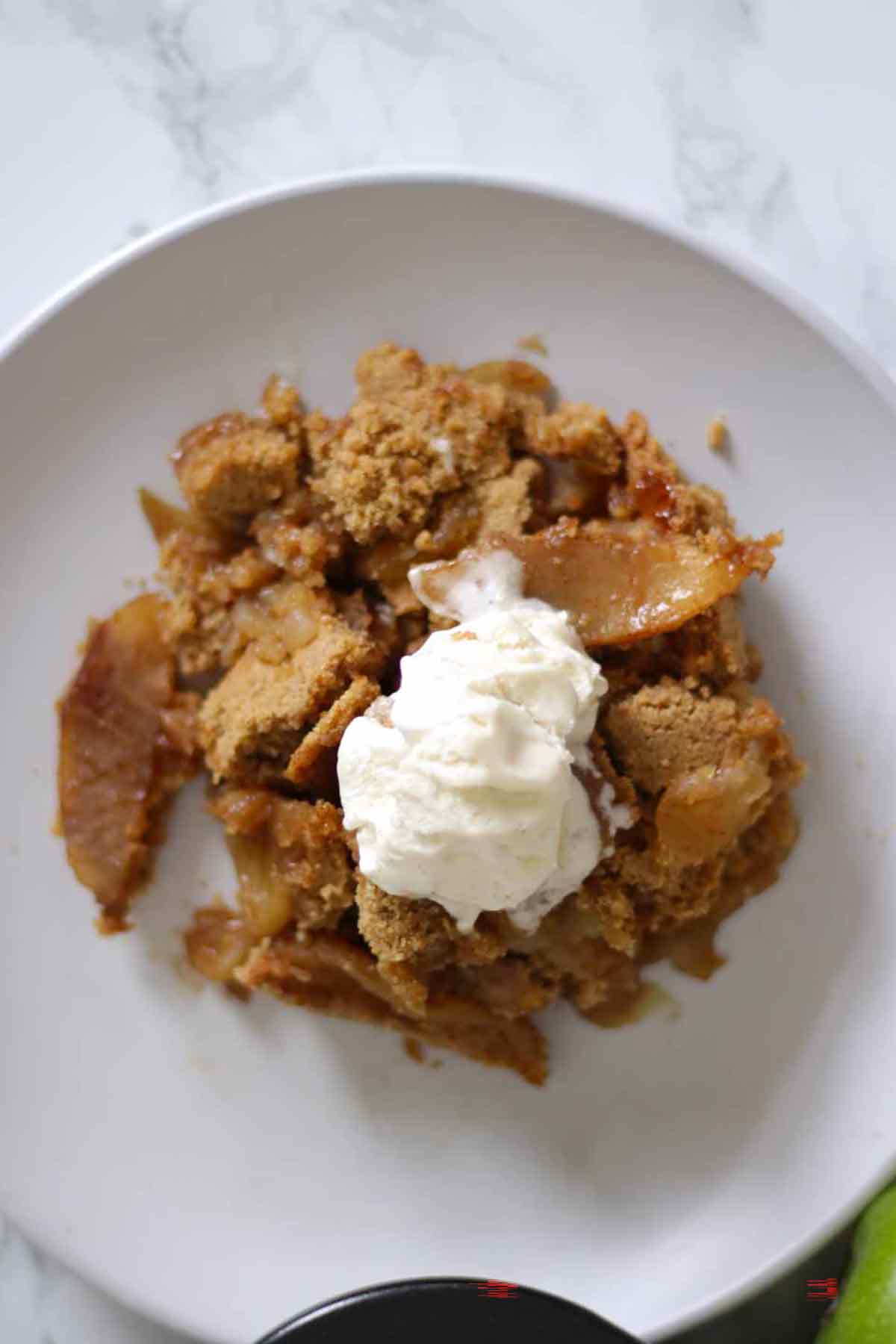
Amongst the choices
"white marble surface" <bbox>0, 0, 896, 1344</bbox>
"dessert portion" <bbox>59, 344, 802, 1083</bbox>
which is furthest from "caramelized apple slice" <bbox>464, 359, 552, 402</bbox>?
"white marble surface" <bbox>0, 0, 896, 1344</bbox>

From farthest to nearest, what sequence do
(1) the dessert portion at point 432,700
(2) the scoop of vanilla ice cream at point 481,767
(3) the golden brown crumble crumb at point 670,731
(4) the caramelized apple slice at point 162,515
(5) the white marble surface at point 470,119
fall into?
(5) the white marble surface at point 470,119 < (4) the caramelized apple slice at point 162,515 < (3) the golden brown crumble crumb at point 670,731 < (1) the dessert portion at point 432,700 < (2) the scoop of vanilla ice cream at point 481,767

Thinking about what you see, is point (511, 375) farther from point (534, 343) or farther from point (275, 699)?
point (275, 699)

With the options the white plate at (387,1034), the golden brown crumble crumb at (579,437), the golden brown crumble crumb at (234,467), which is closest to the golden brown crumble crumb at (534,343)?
the white plate at (387,1034)

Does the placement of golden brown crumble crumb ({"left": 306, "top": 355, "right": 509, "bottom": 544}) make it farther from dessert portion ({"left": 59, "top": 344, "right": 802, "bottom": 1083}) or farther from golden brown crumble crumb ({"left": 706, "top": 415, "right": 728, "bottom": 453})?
golden brown crumble crumb ({"left": 706, "top": 415, "right": 728, "bottom": 453})

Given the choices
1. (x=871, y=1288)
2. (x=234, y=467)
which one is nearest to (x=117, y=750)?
(x=234, y=467)

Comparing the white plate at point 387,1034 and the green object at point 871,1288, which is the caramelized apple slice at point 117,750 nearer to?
the white plate at point 387,1034
